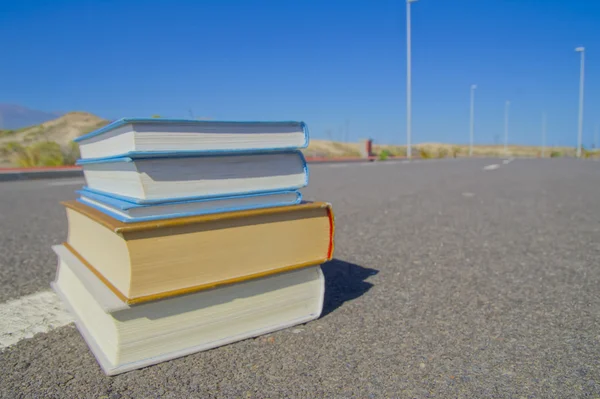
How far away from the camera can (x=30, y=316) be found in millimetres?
2072

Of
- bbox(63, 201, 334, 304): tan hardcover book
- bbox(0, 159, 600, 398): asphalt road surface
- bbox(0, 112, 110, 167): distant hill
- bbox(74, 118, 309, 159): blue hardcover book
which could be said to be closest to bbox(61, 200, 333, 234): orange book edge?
bbox(63, 201, 334, 304): tan hardcover book

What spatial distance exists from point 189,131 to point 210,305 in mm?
637

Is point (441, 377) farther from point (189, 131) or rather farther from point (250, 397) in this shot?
point (189, 131)

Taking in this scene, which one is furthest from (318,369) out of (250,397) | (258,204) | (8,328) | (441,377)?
(8,328)

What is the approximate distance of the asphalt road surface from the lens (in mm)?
1453

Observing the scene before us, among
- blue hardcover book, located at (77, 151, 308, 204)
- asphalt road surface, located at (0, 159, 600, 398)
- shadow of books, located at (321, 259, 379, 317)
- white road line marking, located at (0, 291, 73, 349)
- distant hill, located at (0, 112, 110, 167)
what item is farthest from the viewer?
distant hill, located at (0, 112, 110, 167)

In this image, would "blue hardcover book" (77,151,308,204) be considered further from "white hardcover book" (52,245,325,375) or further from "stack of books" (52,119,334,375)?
"white hardcover book" (52,245,325,375)

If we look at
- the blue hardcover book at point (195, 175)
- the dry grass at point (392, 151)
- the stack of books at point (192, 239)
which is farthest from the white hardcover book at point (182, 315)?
the dry grass at point (392, 151)

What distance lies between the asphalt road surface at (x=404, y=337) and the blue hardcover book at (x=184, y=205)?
0.52m

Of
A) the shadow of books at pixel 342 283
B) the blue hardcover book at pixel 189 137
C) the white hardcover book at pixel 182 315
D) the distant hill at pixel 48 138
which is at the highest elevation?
the distant hill at pixel 48 138

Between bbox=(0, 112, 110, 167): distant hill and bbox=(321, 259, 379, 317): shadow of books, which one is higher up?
bbox=(0, 112, 110, 167): distant hill

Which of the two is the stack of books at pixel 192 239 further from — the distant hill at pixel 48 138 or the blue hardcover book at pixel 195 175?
the distant hill at pixel 48 138

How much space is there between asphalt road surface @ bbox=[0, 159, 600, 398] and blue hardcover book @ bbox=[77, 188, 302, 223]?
52 centimetres

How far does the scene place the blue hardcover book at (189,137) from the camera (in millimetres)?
1531
